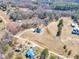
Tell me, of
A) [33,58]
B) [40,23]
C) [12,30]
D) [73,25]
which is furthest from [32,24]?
[33,58]

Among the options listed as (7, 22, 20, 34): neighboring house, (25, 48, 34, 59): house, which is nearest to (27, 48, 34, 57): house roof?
(25, 48, 34, 59): house

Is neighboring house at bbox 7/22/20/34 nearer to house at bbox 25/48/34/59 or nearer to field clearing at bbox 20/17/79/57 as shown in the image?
field clearing at bbox 20/17/79/57

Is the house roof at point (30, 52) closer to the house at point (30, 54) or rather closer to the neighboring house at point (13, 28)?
the house at point (30, 54)

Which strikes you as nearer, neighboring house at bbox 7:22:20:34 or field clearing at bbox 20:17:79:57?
field clearing at bbox 20:17:79:57

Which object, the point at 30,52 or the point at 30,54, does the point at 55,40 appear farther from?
the point at 30,54

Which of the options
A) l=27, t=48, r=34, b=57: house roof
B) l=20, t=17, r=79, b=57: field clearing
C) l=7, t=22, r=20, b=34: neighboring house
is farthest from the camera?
l=7, t=22, r=20, b=34: neighboring house

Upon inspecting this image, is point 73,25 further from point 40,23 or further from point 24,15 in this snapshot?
point 24,15

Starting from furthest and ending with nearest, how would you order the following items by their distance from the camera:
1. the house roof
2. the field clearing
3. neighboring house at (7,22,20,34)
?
neighboring house at (7,22,20,34), the field clearing, the house roof

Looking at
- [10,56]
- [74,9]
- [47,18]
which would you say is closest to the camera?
[10,56]

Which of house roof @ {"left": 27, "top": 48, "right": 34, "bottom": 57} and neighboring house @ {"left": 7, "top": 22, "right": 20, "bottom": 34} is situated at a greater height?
neighboring house @ {"left": 7, "top": 22, "right": 20, "bottom": 34}

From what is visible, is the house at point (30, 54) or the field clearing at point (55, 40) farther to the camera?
the field clearing at point (55, 40)

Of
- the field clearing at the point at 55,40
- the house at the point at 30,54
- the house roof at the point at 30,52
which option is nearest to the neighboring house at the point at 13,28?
the field clearing at the point at 55,40
